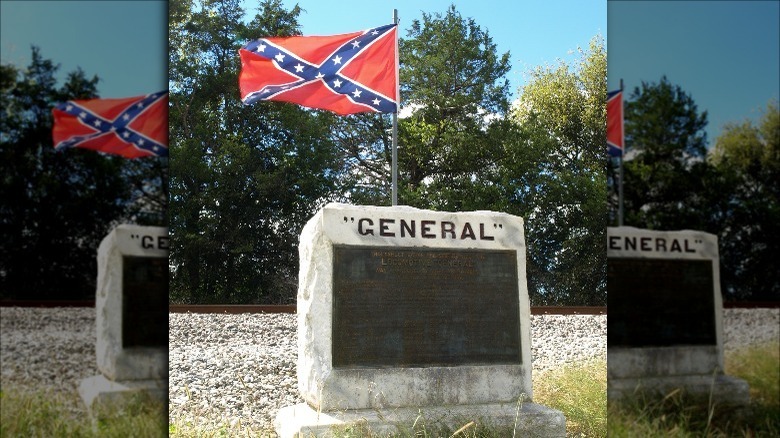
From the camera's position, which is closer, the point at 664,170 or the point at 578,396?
the point at 664,170

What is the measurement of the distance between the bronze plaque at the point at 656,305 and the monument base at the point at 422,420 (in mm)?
2243

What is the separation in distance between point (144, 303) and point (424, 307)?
8.96 feet

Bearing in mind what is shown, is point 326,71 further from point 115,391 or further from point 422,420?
point 115,391

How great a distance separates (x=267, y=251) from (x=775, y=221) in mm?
11664

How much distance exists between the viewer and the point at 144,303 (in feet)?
5.77

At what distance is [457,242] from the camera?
14.6 ft

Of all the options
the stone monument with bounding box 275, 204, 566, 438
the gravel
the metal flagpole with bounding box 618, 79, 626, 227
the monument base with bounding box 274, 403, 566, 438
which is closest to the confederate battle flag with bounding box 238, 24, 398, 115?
the gravel

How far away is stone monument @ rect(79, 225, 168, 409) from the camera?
1.76 metres

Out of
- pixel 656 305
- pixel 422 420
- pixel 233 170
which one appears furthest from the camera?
pixel 233 170

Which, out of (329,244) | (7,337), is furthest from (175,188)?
(7,337)

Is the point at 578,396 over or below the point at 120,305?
below

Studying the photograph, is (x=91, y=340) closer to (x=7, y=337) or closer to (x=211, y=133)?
(x=7, y=337)

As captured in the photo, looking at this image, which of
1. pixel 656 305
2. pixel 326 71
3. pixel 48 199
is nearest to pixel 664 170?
pixel 656 305

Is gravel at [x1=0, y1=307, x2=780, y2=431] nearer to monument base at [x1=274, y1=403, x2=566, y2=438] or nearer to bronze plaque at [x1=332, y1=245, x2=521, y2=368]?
monument base at [x1=274, y1=403, x2=566, y2=438]
